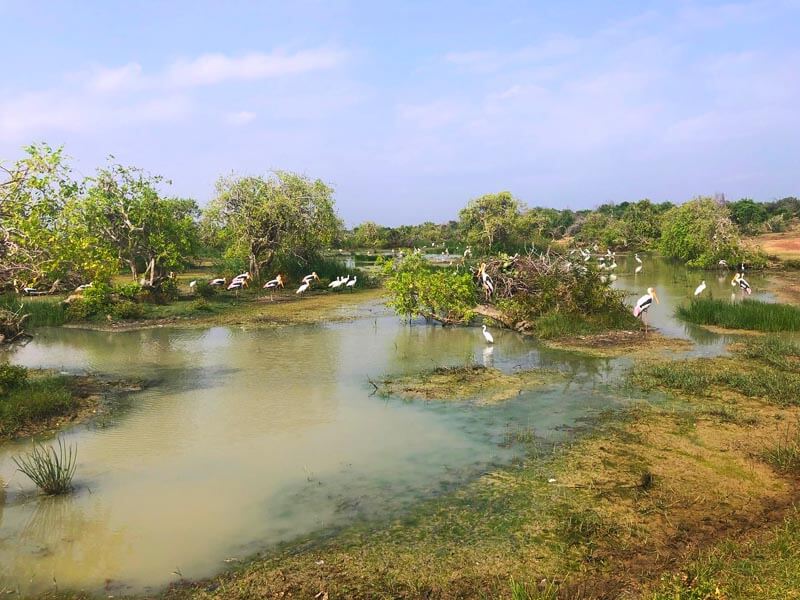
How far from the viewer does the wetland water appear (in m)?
5.21

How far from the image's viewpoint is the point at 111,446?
753 cm

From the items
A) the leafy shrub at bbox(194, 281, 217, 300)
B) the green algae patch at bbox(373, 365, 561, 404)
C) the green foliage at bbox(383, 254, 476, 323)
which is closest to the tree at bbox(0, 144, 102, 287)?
the green algae patch at bbox(373, 365, 561, 404)

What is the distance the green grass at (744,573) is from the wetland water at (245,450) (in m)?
2.55

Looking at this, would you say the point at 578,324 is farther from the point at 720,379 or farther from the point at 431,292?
the point at 720,379

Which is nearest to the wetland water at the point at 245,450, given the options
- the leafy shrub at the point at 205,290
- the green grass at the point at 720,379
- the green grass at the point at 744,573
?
the green grass at the point at 720,379

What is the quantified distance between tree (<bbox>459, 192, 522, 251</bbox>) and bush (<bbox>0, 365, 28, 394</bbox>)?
30.1 meters

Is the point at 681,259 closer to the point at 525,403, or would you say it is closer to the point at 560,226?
the point at 560,226

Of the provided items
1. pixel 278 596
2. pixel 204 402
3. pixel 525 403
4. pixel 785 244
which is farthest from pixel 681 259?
pixel 278 596

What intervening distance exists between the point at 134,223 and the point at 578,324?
1413 cm

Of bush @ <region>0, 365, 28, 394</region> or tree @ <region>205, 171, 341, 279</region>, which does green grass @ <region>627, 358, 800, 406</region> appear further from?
tree @ <region>205, 171, 341, 279</region>

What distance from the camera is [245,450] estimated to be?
741 centimetres

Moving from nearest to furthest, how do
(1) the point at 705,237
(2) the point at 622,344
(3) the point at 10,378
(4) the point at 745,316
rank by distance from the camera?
(3) the point at 10,378
(2) the point at 622,344
(4) the point at 745,316
(1) the point at 705,237

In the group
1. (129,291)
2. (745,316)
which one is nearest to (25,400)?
(129,291)

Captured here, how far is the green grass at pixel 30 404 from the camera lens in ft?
26.0
